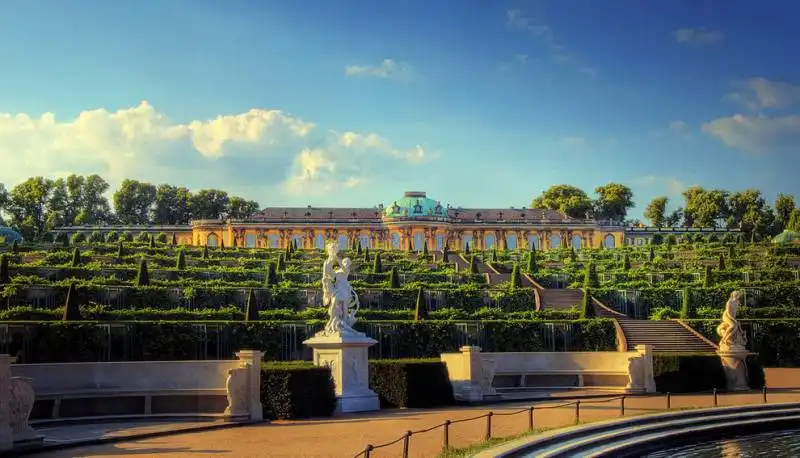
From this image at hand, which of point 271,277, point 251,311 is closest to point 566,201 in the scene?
point 271,277

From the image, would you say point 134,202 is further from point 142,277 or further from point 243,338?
point 243,338

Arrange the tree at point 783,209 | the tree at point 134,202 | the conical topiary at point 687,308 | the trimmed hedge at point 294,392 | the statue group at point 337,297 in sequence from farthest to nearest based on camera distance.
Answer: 1. the tree at point 134,202
2. the tree at point 783,209
3. the conical topiary at point 687,308
4. the statue group at point 337,297
5. the trimmed hedge at point 294,392

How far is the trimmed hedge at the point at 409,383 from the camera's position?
2012cm

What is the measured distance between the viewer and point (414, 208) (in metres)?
107

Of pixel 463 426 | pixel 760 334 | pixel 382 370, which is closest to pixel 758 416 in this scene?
pixel 463 426

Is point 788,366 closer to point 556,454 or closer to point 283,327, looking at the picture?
point 283,327

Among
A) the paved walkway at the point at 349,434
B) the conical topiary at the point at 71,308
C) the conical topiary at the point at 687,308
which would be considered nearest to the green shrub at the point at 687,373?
the paved walkway at the point at 349,434

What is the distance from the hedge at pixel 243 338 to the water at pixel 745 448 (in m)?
14.5

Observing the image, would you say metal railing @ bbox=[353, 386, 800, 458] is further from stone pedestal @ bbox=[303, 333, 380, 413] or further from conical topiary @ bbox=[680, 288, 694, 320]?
conical topiary @ bbox=[680, 288, 694, 320]

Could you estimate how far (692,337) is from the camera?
30.6 meters

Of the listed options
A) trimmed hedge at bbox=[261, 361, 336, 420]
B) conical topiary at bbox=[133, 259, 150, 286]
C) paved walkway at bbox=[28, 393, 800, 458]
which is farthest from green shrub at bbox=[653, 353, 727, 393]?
conical topiary at bbox=[133, 259, 150, 286]

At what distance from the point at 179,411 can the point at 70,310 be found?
1248 centimetres

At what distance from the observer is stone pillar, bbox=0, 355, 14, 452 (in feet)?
43.8

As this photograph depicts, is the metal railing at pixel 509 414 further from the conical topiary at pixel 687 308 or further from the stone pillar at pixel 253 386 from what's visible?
the conical topiary at pixel 687 308
